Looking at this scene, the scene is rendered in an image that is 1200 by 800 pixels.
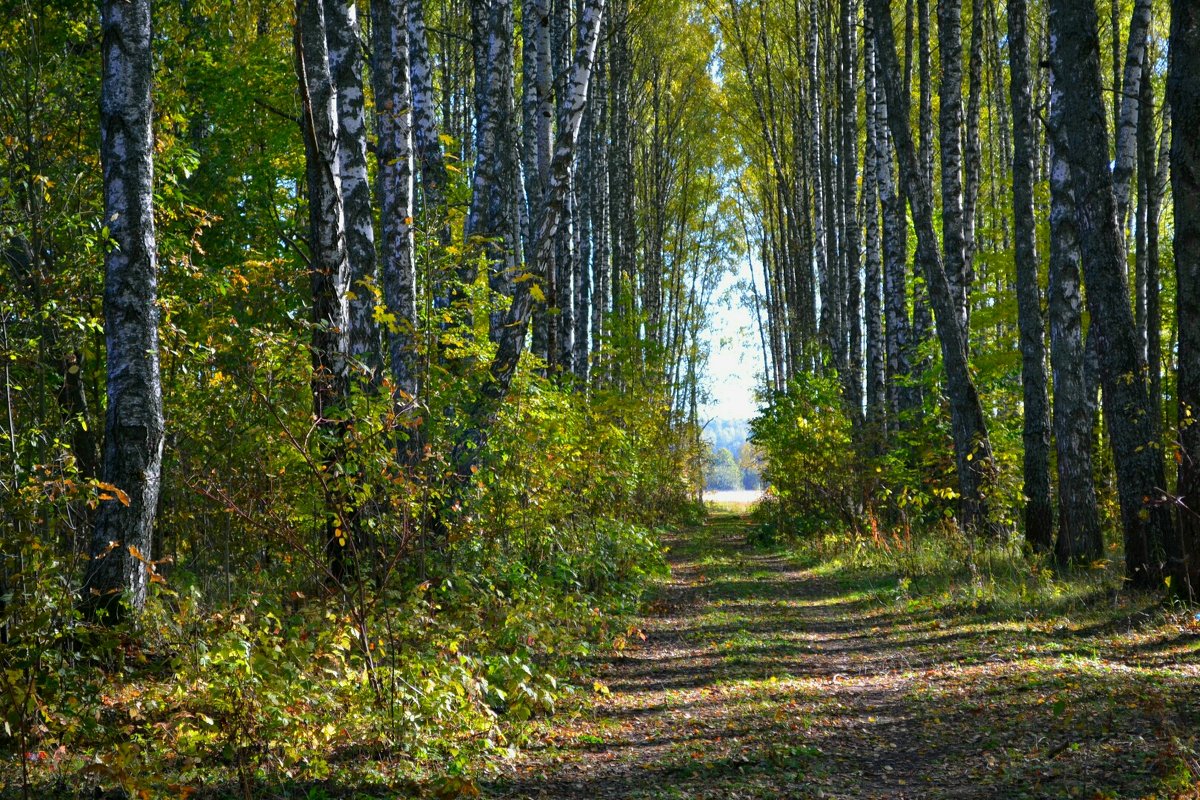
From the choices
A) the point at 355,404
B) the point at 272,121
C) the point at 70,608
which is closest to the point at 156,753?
the point at 70,608

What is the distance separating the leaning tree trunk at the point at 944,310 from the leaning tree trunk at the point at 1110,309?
3255mm

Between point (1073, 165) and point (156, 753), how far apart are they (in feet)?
24.3

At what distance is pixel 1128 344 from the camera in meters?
7.01

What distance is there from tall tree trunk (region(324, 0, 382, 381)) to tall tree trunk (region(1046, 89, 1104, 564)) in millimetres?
6472

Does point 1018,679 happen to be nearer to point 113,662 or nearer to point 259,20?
point 113,662

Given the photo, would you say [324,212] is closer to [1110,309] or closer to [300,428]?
[300,428]

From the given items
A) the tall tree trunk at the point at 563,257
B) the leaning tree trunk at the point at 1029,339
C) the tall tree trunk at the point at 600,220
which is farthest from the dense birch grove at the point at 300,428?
the tall tree trunk at the point at 600,220

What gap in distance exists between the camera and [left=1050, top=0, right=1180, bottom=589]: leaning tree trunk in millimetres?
6980

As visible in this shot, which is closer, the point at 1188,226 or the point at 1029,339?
the point at 1188,226

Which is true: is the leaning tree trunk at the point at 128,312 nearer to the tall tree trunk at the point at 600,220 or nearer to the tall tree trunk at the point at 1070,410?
the tall tree trunk at the point at 1070,410

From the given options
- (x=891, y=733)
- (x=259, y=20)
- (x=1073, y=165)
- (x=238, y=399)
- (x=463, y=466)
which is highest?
(x=259, y=20)

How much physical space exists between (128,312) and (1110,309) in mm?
7031

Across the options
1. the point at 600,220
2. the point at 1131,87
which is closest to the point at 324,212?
the point at 1131,87

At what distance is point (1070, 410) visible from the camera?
29.3 ft
